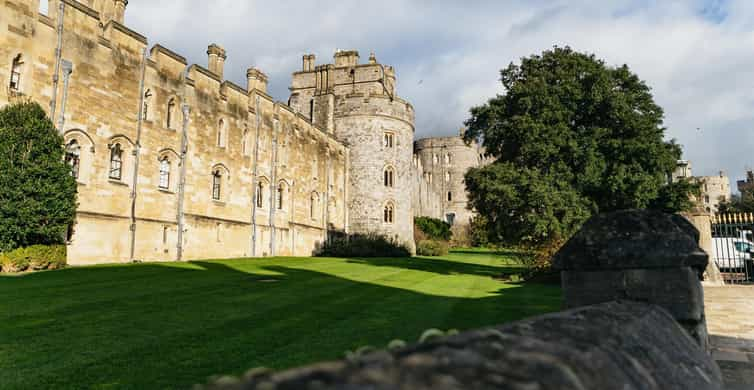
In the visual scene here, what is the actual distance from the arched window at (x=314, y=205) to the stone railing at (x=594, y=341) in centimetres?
2852

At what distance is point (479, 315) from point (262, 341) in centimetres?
381

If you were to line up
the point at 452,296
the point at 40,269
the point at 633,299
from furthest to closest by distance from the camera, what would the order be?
the point at 40,269 → the point at 452,296 → the point at 633,299

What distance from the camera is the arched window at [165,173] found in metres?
20.2

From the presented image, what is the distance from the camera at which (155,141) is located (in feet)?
64.7

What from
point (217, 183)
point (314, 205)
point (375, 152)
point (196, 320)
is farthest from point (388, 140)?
point (196, 320)

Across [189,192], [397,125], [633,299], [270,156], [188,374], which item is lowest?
[188,374]

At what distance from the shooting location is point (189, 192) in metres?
21.1

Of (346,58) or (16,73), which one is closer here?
(16,73)

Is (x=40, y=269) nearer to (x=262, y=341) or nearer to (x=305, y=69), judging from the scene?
(x=262, y=341)

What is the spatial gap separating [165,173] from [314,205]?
12.8 m

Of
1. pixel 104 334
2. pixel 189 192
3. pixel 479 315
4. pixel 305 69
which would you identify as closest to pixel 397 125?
pixel 305 69

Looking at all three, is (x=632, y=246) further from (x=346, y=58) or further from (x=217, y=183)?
(x=346, y=58)

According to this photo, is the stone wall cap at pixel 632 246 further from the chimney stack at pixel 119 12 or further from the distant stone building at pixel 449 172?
the distant stone building at pixel 449 172

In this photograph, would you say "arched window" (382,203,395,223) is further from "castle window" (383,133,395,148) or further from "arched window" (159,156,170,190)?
"arched window" (159,156,170,190)
